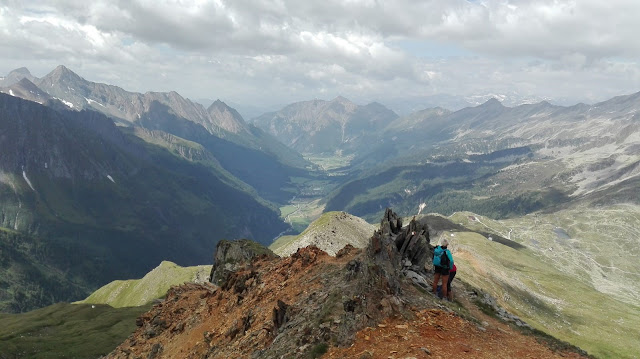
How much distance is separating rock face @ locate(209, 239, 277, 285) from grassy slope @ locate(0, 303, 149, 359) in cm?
6106

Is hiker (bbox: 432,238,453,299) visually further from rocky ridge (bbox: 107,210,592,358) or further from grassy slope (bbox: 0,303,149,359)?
grassy slope (bbox: 0,303,149,359)

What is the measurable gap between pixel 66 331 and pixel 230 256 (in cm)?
10991

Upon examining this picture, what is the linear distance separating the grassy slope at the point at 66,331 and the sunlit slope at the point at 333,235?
6149 centimetres

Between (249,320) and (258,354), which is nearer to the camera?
(258,354)

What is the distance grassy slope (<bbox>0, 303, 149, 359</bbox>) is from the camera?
118700mm

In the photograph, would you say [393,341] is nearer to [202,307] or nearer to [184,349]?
[184,349]

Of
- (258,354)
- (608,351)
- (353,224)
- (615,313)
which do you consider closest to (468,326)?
(258,354)

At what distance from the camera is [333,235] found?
465 feet

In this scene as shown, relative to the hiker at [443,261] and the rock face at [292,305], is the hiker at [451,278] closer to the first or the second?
the hiker at [443,261]

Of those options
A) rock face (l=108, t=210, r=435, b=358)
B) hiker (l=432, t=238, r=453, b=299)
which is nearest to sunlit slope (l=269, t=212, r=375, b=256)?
rock face (l=108, t=210, r=435, b=358)

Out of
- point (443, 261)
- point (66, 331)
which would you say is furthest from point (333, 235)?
point (443, 261)

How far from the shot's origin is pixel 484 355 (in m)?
25.2

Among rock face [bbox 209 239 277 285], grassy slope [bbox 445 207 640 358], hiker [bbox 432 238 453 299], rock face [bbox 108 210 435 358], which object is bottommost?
grassy slope [bbox 445 207 640 358]

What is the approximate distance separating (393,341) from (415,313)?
4717 millimetres
